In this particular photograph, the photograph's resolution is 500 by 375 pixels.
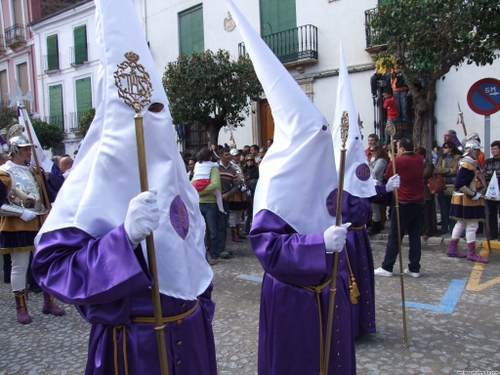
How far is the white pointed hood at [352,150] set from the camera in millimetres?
3965

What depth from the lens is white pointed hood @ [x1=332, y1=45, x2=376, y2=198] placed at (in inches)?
156

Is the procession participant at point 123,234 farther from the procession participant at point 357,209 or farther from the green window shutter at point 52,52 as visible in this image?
the green window shutter at point 52,52

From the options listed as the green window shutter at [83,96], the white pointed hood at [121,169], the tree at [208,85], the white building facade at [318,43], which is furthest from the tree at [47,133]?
the white pointed hood at [121,169]

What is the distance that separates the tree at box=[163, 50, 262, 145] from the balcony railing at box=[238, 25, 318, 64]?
1802mm

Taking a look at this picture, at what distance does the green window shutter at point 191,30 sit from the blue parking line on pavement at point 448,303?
14280 millimetres

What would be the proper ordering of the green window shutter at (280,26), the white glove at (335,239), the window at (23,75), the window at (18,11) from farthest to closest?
the window at (23,75)
the window at (18,11)
the green window shutter at (280,26)
the white glove at (335,239)

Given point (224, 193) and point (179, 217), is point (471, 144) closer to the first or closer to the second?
point (224, 193)

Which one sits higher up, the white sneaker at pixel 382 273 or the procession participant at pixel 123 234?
the procession participant at pixel 123 234

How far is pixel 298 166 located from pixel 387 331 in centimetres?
254

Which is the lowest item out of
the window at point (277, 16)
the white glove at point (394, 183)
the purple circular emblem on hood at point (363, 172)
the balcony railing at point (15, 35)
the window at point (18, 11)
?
the white glove at point (394, 183)

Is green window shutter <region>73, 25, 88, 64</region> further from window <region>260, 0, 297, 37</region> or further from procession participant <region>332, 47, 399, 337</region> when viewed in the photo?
procession participant <region>332, 47, 399, 337</region>

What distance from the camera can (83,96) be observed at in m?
22.4

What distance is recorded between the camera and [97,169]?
1.79 m

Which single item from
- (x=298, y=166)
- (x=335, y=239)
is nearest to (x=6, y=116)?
(x=298, y=166)
